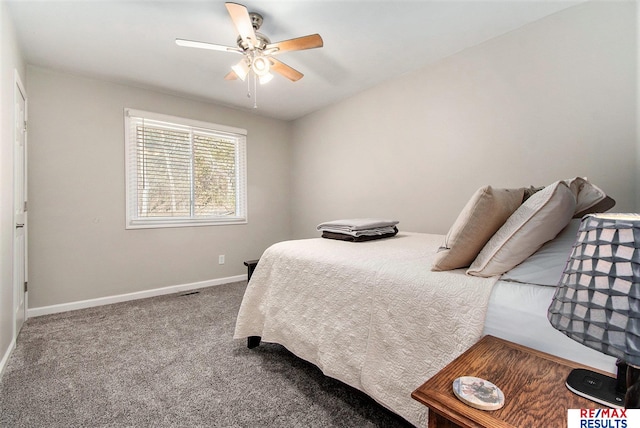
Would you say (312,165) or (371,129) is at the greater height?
(371,129)

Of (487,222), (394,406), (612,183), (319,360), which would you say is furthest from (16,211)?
(612,183)

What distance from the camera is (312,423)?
4.40 ft

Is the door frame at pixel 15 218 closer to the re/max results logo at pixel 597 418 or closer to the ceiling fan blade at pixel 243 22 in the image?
the ceiling fan blade at pixel 243 22

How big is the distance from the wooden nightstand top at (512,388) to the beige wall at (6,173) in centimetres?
257

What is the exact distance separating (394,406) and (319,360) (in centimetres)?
47

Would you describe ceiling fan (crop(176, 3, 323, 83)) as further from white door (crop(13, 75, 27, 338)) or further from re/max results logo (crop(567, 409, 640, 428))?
re/max results logo (crop(567, 409, 640, 428))

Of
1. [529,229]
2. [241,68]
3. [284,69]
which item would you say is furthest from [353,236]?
[241,68]

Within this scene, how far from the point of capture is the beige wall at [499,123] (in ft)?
6.08

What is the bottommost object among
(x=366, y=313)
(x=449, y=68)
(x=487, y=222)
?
(x=366, y=313)

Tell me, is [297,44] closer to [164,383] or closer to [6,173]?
[6,173]

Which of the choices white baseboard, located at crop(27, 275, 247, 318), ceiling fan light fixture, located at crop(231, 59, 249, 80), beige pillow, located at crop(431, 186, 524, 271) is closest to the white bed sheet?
beige pillow, located at crop(431, 186, 524, 271)

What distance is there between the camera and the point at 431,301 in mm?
1115

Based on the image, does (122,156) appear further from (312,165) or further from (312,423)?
(312,423)

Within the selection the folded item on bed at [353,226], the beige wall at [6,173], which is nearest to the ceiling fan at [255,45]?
the beige wall at [6,173]
